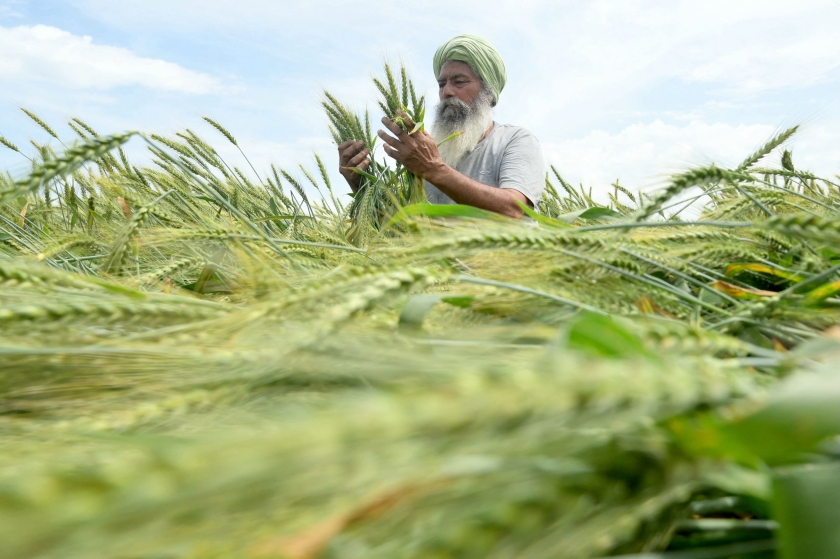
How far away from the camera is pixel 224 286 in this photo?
39.4 inches

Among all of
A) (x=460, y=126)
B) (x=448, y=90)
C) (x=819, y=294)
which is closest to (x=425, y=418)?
(x=819, y=294)

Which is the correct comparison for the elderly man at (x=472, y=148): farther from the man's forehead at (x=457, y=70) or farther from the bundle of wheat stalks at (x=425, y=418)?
the bundle of wheat stalks at (x=425, y=418)

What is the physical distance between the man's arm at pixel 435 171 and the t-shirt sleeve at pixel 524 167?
0.05m

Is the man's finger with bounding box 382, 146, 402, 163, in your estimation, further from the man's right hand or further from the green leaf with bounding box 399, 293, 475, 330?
the green leaf with bounding box 399, 293, 475, 330

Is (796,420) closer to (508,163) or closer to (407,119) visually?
(407,119)

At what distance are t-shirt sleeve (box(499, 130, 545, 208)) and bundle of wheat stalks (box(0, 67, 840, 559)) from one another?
216 centimetres

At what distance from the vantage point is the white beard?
10.5 feet

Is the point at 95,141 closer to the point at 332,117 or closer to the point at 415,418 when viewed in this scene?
the point at 415,418

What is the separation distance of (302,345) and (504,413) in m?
0.19

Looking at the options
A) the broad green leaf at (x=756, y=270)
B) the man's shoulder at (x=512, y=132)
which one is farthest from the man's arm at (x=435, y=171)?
the broad green leaf at (x=756, y=270)

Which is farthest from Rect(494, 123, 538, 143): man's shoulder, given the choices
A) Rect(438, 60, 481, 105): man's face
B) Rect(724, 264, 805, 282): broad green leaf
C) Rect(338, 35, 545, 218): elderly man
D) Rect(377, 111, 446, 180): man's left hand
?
Rect(724, 264, 805, 282): broad green leaf

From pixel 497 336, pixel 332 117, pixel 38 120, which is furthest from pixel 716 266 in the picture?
pixel 38 120

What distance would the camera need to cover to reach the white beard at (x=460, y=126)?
10.5 feet

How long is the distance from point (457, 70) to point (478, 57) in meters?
0.13
